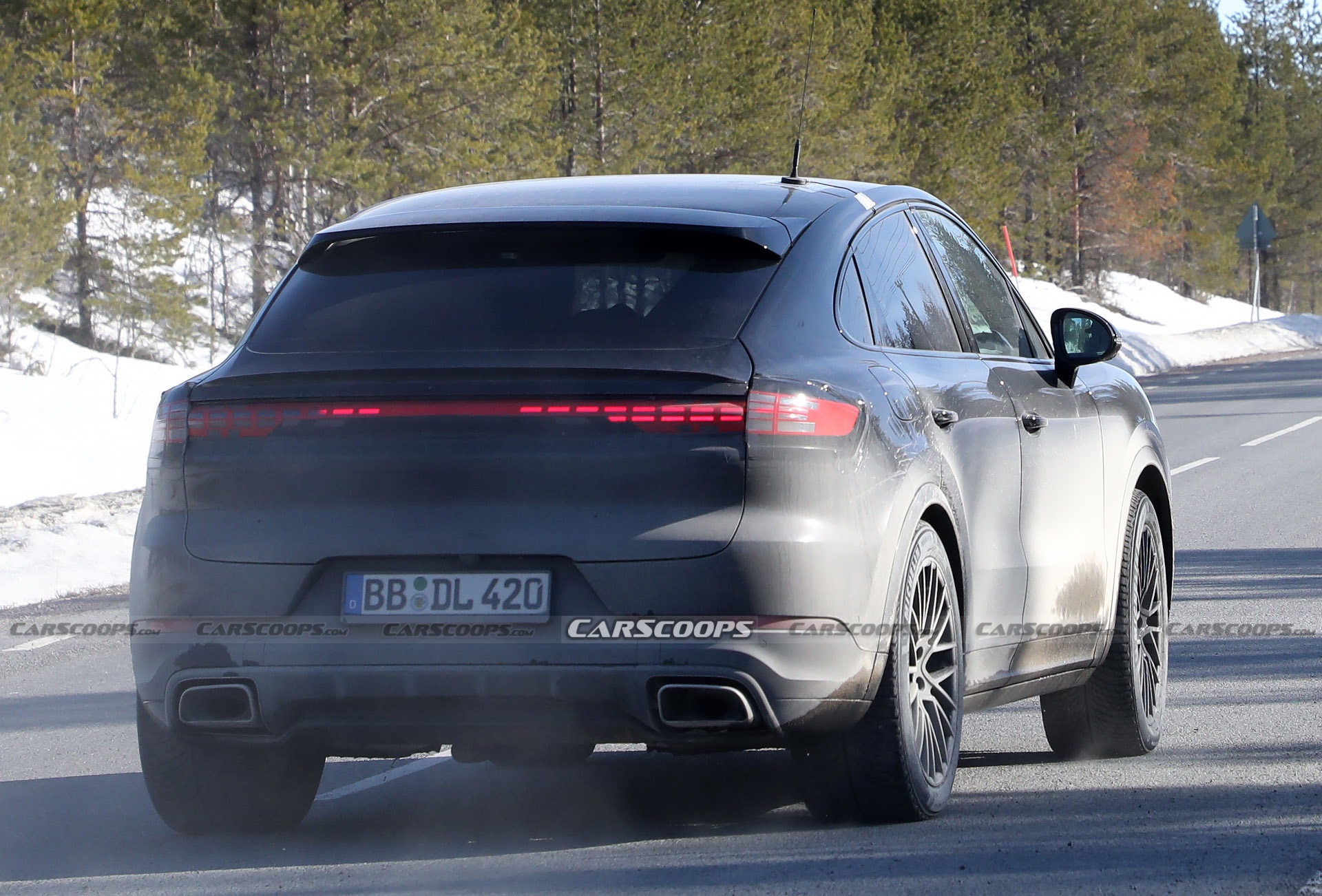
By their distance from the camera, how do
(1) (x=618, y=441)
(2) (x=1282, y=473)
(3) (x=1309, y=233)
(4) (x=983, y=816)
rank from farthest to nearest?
(3) (x=1309, y=233) < (2) (x=1282, y=473) < (4) (x=983, y=816) < (1) (x=618, y=441)

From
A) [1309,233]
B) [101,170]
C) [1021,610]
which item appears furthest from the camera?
[1309,233]

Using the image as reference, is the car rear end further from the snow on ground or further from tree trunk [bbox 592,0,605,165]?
tree trunk [bbox 592,0,605,165]

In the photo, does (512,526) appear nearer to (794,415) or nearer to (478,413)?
(478,413)

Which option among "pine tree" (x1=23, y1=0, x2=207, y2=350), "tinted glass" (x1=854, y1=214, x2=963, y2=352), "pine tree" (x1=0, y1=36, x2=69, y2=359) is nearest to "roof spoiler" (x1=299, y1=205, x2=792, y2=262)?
"tinted glass" (x1=854, y1=214, x2=963, y2=352)

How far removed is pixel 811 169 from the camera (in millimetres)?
36031

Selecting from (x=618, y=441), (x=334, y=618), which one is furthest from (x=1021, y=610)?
(x=334, y=618)

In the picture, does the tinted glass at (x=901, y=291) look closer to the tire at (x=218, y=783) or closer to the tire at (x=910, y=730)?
the tire at (x=910, y=730)

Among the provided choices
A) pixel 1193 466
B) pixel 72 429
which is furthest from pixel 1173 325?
pixel 72 429

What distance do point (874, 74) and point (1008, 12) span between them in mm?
11329

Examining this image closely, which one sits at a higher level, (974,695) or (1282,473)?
(974,695)

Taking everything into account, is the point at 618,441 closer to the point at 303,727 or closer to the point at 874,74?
the point at 303,727

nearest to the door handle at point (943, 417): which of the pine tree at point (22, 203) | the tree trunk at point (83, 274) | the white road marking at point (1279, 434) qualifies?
the white road marking at point (1279, 434)

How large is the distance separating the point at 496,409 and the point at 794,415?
2.17 ft

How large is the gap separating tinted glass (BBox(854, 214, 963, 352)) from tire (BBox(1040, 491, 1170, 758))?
1158 millimetres
